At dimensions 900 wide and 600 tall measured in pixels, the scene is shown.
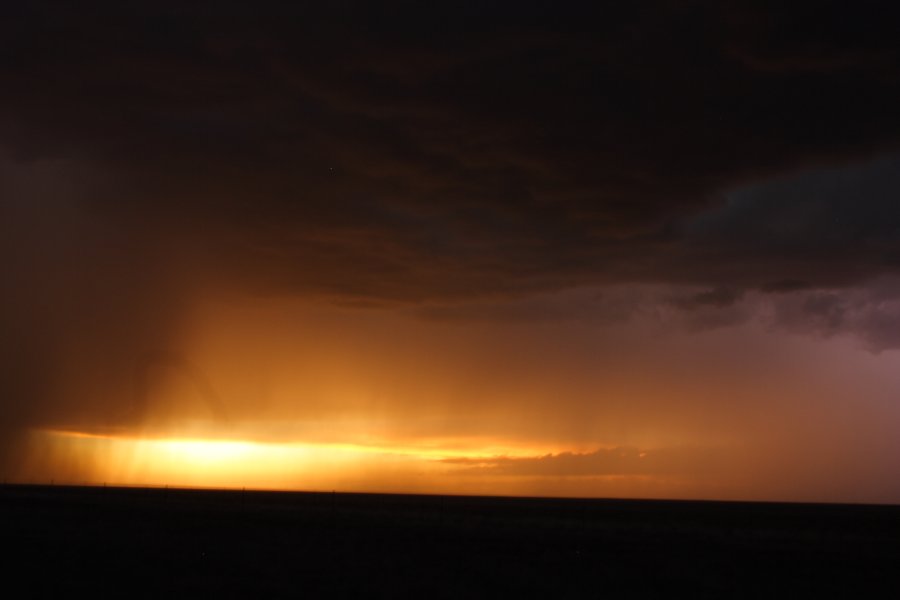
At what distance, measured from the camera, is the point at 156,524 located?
58.1 m

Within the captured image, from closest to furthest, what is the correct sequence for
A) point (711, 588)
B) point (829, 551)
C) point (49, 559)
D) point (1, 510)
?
point (711, 588), point (49, 559), point (829, 551), point (1, 510)

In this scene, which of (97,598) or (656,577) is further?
(656,577)

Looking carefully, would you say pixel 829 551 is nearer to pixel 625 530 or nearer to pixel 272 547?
pixel 625 530

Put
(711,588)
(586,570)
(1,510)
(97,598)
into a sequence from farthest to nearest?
1. (1,510)
2. (586,570)
3. (711,588)
4. (97,598)

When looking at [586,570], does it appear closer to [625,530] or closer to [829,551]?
[829,551]

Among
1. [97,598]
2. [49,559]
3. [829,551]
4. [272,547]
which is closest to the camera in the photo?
[97,598]

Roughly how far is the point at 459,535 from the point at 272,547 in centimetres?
1672

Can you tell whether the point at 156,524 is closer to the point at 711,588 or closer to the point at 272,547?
the point at 272,547

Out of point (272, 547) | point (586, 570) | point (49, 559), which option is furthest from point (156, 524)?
point (586, 570)

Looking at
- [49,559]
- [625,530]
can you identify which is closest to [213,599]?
[49,559]

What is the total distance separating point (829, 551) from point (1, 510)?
5974 centimetres

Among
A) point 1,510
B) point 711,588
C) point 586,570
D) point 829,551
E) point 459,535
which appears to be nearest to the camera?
point 711,588

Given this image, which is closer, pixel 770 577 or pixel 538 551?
pixel 770 577

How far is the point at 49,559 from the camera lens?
34.4 metres
